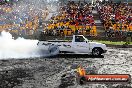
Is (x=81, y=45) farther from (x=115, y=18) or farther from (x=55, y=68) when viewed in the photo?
(x=115, y=18)

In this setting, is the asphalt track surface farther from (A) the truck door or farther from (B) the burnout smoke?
(B) the burnout smoke

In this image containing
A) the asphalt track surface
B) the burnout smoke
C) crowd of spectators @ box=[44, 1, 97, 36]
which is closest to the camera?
the asphalt track surface

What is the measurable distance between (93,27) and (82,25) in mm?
1386

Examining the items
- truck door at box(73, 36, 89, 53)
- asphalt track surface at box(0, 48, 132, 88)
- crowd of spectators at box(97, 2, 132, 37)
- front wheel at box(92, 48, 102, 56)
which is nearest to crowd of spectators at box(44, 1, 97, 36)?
crowd of spectators at box(97, 2, 132, 37)

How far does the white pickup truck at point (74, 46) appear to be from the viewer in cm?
2658

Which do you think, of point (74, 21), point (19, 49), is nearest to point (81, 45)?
point (19, 49)

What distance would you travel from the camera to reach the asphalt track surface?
17.6 meters

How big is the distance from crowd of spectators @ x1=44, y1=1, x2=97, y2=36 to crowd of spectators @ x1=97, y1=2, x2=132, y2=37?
5.74ft

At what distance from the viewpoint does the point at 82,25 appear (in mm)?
39062

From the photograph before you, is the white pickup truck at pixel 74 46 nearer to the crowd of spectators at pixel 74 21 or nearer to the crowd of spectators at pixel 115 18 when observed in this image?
the crowd of spectators at pixel 74 21

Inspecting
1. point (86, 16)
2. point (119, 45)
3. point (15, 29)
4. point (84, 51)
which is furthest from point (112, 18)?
point (84, 51)

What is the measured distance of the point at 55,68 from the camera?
2198 cm

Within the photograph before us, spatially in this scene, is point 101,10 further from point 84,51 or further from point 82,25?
point 84,51

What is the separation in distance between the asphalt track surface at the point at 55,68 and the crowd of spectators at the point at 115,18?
8.70 metres
